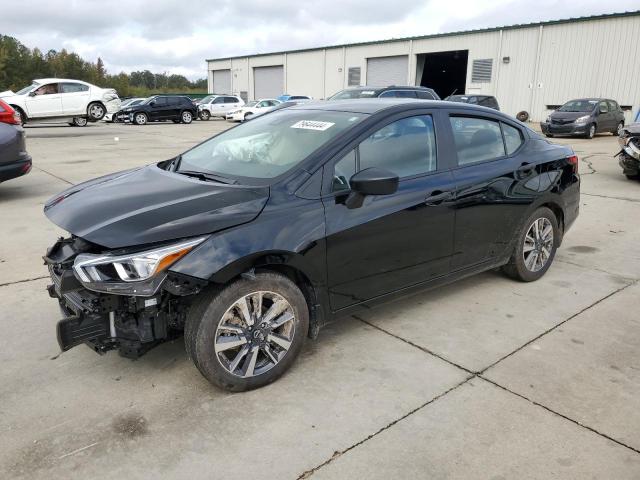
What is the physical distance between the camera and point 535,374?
3266 mm

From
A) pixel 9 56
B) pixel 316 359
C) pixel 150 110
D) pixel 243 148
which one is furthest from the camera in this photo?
pixel 9 56

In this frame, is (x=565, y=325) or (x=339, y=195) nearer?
(x=339, y=195)

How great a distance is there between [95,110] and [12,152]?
17.0 metres

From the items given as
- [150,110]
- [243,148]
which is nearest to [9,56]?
[150,110]

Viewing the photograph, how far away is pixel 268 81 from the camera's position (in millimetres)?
47406

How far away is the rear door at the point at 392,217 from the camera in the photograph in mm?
3230

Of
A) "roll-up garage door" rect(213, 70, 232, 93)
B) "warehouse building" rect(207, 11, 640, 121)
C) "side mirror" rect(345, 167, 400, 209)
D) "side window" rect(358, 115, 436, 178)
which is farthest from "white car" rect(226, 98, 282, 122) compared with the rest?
"side mirror" rect(345, 167, 400, 209)

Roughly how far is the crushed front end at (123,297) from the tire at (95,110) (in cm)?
2230

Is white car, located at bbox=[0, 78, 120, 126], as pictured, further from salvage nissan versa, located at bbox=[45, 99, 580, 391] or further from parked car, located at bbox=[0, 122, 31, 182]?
salvage nissan versa, located at bbox=[45, 99, 580, 391]

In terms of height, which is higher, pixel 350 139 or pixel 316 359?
pixel 350 139

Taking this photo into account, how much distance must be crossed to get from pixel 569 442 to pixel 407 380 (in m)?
0.91

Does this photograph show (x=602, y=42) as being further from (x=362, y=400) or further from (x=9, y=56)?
(x=9, y=56)

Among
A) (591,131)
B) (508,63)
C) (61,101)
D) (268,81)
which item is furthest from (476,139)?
(268,81)

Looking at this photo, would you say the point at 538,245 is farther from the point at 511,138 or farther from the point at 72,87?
the point at 72,87
